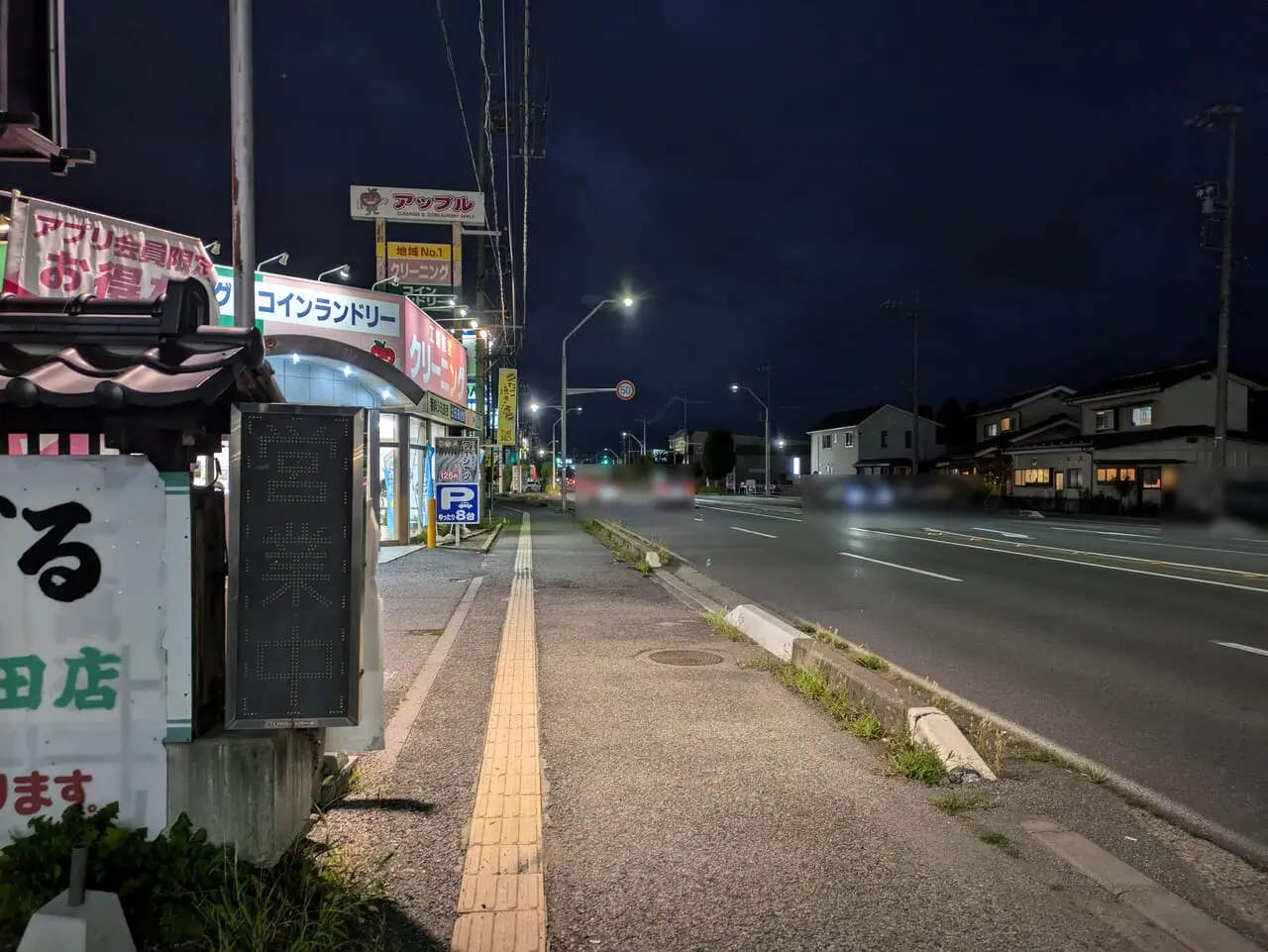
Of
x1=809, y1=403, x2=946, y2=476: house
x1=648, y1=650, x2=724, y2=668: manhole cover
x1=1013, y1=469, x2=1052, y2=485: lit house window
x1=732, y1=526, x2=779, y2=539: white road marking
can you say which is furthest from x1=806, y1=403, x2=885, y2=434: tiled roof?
x1=648, y1=650, x2=724, y2=668: manhole cover

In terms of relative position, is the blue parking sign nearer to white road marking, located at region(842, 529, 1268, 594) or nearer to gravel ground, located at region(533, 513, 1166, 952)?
white road marking, located at region(842, 529, 1268, 594)

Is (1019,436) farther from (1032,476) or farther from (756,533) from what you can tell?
(756,533)

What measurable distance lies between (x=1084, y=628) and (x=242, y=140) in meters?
9.55

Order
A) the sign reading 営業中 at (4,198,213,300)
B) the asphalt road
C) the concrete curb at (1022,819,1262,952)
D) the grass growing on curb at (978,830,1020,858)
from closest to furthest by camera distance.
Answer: the concrete curb at (1022,819,1262,952), the grass growing on curb at (978,830,1020,858), the asphalt road, the sign reading 営業中 at (4,198,213,300)

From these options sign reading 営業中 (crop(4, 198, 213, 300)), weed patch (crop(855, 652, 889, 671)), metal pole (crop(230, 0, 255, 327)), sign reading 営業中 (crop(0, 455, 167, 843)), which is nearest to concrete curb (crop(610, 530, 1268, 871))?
weed patch (crop(855, 652, 889, 671))

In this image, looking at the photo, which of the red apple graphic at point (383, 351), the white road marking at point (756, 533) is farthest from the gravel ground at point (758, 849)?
the white road marking at point (756, 533)

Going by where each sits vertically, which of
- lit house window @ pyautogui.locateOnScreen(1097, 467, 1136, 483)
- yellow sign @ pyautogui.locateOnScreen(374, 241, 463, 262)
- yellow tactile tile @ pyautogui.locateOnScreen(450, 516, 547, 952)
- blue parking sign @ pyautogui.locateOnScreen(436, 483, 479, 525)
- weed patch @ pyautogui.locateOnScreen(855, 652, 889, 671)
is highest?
yellow sign @ pyautogui.locateOnScreen(374, 241, 463, 262)

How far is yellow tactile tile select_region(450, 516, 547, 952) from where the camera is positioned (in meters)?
3.05

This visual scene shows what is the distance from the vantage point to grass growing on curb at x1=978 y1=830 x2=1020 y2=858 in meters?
3.76

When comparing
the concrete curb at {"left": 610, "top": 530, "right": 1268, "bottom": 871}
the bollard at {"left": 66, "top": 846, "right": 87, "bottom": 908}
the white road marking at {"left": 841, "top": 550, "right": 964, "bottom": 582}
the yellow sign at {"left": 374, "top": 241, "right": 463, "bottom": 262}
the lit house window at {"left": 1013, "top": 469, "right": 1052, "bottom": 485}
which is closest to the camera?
the bollard at {"left": 66, "top": 846, "right": 87, "bottom": 908}

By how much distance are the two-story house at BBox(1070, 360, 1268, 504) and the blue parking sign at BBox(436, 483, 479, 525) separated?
29420 mm

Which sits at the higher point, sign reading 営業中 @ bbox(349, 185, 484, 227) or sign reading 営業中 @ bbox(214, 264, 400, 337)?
sign reading 営業中 @ bbox(349, 185, 484, 227)

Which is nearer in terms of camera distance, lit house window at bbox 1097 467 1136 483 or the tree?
lit house window at bbox 1097 467 1136 483

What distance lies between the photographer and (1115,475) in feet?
129
